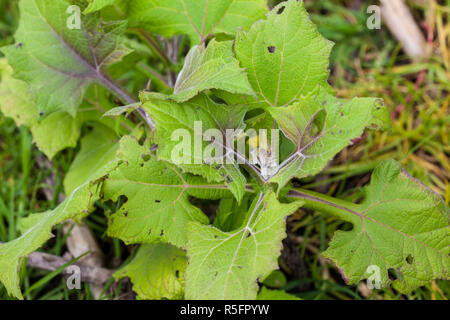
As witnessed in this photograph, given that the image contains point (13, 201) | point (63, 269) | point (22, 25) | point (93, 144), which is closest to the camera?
point (22, 25)

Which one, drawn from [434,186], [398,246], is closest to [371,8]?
[434,186]

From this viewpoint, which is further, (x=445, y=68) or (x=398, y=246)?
(x=445, y=68)

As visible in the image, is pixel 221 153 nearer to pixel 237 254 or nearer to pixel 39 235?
pixel 237 254

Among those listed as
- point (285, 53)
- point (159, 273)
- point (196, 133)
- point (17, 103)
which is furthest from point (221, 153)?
point (17, 103)

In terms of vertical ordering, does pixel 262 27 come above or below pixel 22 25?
below

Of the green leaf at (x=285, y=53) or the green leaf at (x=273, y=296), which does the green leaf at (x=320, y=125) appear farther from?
the green leaf at (x=273, y=296)

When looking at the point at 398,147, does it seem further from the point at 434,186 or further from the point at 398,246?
the point at 398,246
